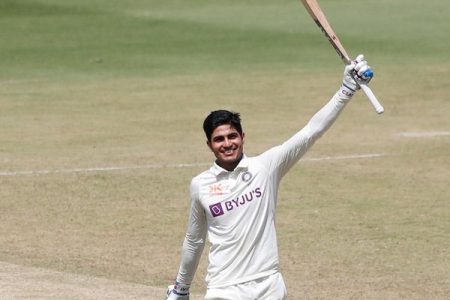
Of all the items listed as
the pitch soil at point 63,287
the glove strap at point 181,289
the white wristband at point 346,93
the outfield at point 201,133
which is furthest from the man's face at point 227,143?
the outfield at point 201,133

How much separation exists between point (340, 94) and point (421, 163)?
449 inches

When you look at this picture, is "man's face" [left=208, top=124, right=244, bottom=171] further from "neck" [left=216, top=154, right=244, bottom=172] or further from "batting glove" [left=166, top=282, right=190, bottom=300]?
"batting glove" [left=166, top=282, right=190, bottom=300]

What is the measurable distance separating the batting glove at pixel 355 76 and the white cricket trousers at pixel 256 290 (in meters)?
1.37

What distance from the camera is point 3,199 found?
18.6 m

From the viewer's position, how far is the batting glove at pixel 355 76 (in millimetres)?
9789

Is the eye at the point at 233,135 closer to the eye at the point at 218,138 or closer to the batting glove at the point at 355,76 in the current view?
the eye at the point at 218,138

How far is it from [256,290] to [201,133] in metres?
14.1

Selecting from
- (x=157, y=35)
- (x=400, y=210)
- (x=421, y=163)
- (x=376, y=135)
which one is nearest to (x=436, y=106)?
(x=376, y=135)

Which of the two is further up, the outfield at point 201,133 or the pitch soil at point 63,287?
the outfield at point 201,133

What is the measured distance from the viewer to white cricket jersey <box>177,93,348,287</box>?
965cm

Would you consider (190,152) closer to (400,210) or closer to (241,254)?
(400,210)

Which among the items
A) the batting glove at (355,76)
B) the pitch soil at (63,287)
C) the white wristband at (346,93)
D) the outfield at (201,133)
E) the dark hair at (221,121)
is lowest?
the pitch soil at (63,287)

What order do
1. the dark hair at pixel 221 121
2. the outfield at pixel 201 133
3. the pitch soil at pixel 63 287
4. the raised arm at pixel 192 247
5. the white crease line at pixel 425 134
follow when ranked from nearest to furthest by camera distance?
the dark hair at pixel 221 121
the raised arm at pixel 192 247
the pitch soil at pixel 63 287
the outfield at pixel 201 133
the white crease line at pixel 425 134

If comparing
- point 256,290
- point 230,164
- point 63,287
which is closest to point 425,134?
point 63,287
